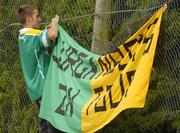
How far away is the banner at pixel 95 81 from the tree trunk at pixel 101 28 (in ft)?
0.79

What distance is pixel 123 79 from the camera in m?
5.32

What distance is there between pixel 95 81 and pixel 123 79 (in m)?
0.42

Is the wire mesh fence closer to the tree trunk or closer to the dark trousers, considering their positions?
the tree trunk

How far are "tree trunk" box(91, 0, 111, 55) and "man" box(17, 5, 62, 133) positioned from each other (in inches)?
16.5

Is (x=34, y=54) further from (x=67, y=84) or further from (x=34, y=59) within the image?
(x=67, y=84)

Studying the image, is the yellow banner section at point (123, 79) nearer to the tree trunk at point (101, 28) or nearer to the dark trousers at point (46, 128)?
the tree trunk at point (101, 28)

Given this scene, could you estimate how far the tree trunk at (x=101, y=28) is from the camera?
6.15 meters

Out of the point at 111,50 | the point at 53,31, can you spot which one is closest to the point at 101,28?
the point at 111,50

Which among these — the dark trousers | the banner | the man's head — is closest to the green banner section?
the banner

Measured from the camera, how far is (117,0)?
6.15m

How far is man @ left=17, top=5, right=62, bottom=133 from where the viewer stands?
623 cm

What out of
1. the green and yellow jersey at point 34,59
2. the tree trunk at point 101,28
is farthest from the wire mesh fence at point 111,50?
the green and yellow jersey at point 34,59

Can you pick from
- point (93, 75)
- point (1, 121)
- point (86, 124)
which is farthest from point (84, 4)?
point (1, 121)

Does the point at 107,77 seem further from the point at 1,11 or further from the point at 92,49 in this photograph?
the point at 1,11
